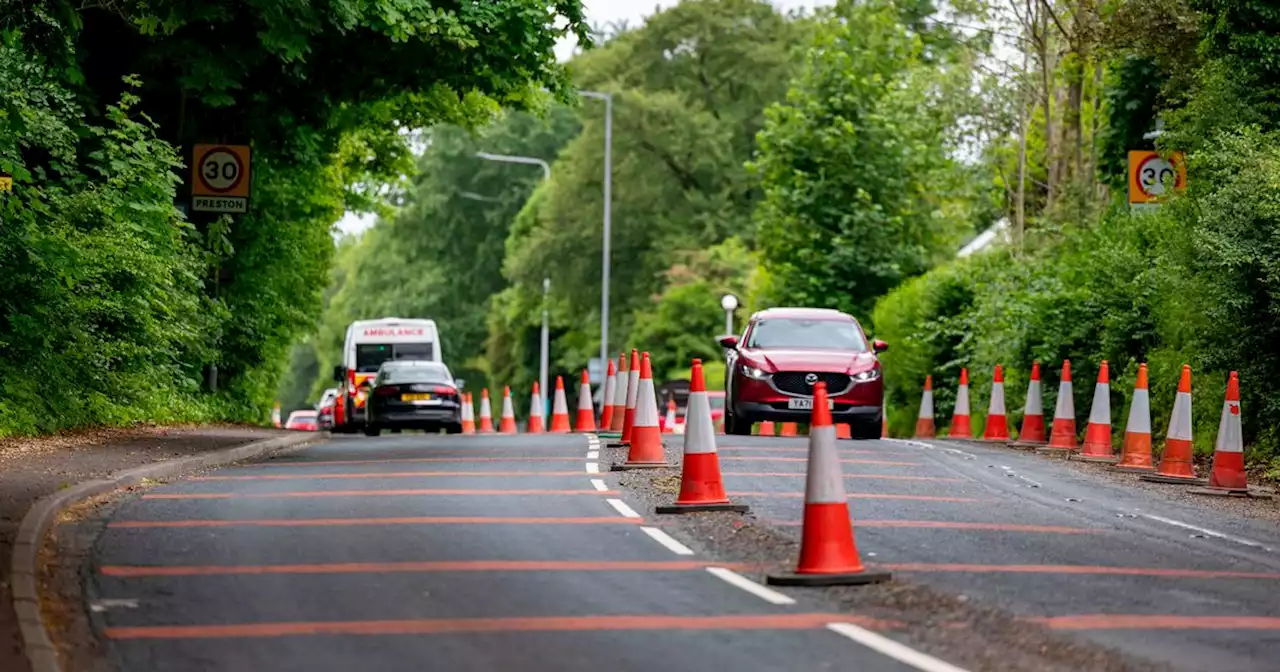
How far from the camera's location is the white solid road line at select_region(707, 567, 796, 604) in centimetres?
1065

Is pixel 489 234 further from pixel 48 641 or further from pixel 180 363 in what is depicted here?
pixel 48 641

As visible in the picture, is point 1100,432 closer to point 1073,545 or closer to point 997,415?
point 997,415

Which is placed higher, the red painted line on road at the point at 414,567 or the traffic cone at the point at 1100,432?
the traffic cone at the point at 1100,432

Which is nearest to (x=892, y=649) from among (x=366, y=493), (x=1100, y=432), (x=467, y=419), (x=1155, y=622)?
(x=1155, y=622)

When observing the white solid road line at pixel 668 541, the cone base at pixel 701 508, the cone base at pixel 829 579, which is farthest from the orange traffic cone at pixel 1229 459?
the cone base at pixel 829 579

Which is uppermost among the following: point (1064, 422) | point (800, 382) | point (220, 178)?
point (220, 178)

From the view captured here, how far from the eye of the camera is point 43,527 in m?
13.2

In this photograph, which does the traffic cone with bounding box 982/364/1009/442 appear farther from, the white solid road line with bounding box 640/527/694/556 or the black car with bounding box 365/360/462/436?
the white solid road line with bounding box 640/527/694/556

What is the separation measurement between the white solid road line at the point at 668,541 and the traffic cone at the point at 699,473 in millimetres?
1020

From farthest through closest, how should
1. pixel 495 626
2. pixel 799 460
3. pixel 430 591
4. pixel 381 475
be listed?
pixel 799 460 → pixel 381 475 → pixel 430 591 → pixel 495 626

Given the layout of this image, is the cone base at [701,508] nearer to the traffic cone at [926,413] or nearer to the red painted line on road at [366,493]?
the red painted line on road at [366,493]

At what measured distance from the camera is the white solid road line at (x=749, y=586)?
34.9 ft

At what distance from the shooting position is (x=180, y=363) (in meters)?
31.9

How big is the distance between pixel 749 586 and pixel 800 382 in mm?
15386
